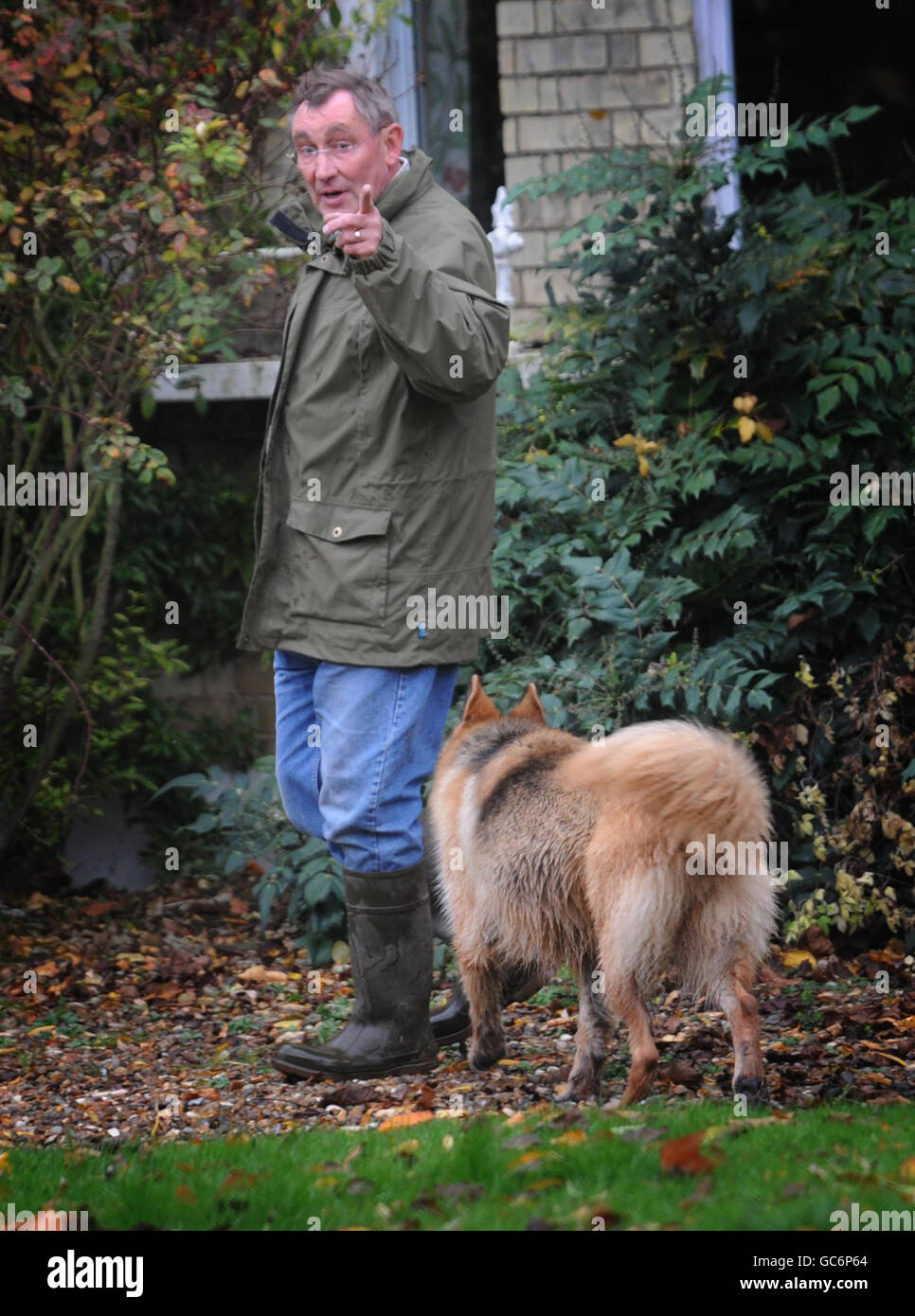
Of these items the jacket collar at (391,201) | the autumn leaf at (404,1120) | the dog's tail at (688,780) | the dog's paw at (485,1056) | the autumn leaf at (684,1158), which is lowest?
the autumn leaf at (404,1120)

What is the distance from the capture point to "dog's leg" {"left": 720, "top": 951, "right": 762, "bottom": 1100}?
3658 mm

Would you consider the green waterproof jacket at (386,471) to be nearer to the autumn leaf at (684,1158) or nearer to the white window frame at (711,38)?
the autumn leaf at (684,1158)

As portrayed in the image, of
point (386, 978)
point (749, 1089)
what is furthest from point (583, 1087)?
point (386, 978)

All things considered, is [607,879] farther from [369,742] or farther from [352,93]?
[352,93]

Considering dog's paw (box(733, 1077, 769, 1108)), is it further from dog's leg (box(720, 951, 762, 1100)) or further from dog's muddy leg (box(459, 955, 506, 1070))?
dog's muddy leg (box(459, 955, 506, 1070))

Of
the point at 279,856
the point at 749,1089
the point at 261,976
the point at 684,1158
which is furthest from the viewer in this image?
the point at 279,856

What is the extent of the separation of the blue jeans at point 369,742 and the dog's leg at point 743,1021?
97 cm

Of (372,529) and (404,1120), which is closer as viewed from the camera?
(404,1120)

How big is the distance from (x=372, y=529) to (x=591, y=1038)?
1469 millimetres

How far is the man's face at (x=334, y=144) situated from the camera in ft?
12.3

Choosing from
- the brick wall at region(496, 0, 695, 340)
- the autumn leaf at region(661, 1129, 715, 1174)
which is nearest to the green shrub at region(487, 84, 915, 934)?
the brick wall at region(496, 0, 695, 340)

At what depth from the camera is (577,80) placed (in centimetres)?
730

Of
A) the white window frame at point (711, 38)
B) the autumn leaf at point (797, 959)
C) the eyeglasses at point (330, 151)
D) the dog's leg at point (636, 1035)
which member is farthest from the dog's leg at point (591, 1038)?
the white window frame at point (711, 38)

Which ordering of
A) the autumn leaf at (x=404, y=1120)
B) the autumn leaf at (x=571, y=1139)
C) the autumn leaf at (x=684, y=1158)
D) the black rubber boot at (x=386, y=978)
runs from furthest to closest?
the black rubber boot at (x=386, y=978) < the autumn leaf at (x=404, y=1120) < the autumn leaf at (x=571, y=1139) < the autumn leaf at (x=684, y=1158)
